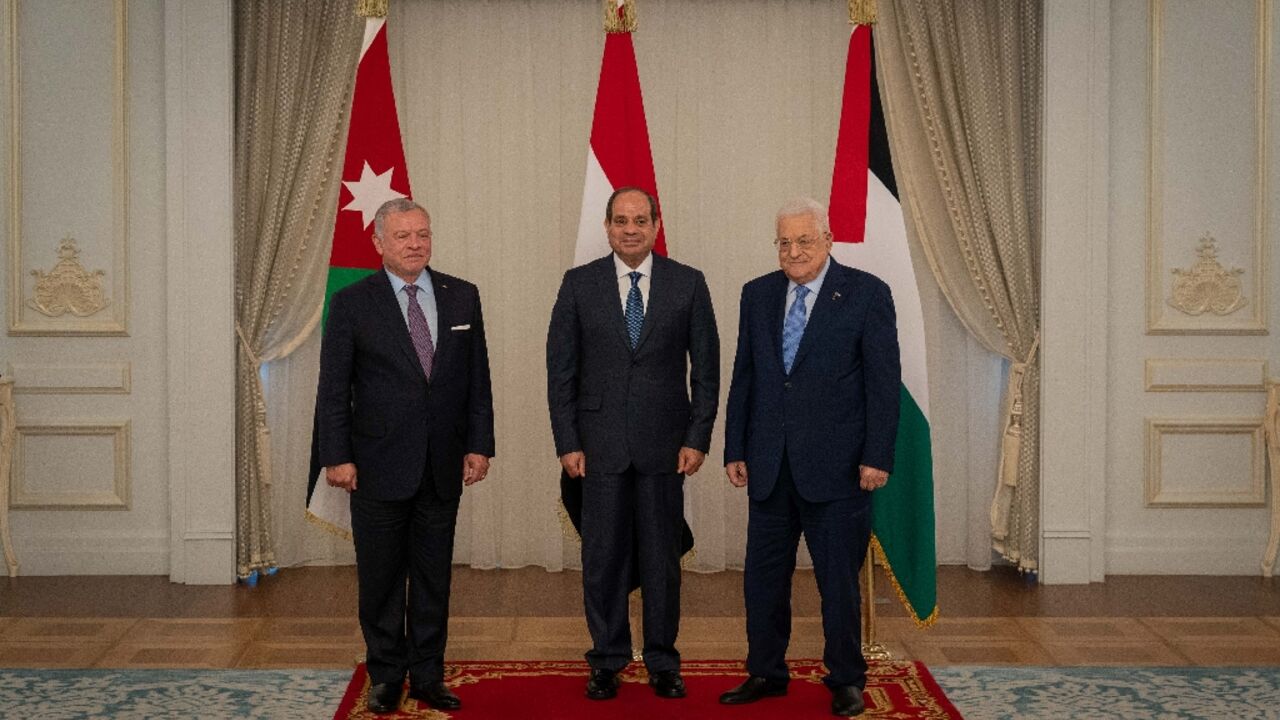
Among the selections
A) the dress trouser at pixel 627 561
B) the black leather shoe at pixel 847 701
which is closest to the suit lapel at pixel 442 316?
the dress trouser at pixel 627 561

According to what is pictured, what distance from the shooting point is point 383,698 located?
12.6ft

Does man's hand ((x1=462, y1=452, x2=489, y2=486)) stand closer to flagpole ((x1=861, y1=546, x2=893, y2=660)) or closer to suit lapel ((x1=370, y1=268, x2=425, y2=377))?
suit lapel ((x1=370, y1=268, x2=425, y2=377))

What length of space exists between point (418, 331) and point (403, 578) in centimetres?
71

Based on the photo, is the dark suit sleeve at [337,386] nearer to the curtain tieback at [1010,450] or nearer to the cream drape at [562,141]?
the cream drape at [562,141]

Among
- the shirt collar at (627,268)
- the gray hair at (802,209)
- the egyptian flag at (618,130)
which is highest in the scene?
the egyptian flag at (618,130)

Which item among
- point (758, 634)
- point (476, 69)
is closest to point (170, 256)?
point (476, 69)

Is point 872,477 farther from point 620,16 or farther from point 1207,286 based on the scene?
point 1207,286

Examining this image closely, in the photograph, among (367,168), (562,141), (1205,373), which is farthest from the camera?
(562,141)

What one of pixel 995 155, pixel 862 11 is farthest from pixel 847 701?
pixel 995 155

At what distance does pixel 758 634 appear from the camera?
3.93m

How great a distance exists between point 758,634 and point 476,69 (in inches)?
117

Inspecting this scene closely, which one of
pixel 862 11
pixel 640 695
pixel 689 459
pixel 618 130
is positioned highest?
pixel 862 11

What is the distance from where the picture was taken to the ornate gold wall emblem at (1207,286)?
18.6ft

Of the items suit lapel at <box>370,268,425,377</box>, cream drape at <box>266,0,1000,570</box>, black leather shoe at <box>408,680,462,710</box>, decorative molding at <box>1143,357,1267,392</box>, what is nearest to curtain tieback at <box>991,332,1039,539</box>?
cream drape at <box>266,0,1000,570</box>
